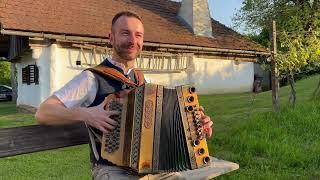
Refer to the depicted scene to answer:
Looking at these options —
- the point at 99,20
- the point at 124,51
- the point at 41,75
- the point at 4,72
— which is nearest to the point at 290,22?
the point at 99,20

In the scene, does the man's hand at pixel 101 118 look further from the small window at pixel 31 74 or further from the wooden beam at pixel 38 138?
the small window at pixel 31 74

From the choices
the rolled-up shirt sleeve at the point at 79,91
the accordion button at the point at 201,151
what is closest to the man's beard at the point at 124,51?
the rolled-up shirt sleeve at the point at 79,91

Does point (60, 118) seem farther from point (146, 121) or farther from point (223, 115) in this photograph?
point (223, 115)

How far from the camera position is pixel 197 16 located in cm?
1997

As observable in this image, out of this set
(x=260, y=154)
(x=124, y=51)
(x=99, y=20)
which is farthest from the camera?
(x=99, y=20)

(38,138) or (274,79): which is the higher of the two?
(274,79)

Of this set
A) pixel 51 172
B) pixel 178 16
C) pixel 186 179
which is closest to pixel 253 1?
pixel 178 16

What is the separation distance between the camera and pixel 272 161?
603cm

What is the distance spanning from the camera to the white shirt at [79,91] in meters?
2.86

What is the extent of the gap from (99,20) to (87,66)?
1935 millimetres

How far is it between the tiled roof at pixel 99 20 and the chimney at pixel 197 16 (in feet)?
1.11

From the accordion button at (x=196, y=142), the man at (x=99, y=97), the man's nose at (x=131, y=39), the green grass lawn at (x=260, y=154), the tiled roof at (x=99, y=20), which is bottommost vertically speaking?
the green grass lawn at (x=260, y=154)

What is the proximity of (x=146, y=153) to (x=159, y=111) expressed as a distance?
0.27 m

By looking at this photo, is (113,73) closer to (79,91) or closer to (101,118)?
(79,91)
